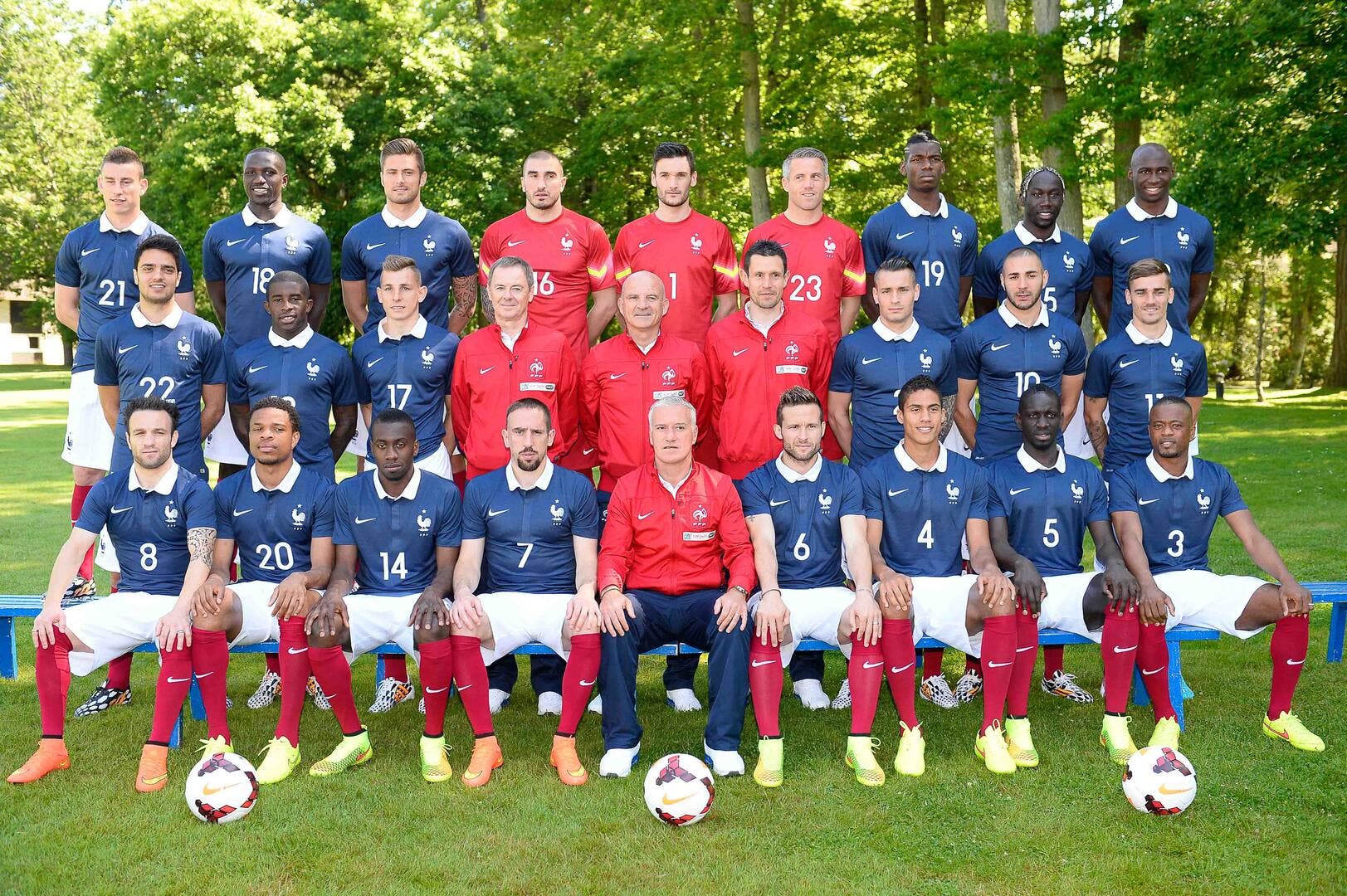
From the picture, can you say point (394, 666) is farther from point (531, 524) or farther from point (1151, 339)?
point (1151, 339)

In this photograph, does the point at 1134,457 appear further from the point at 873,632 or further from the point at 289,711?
the point at 289,711

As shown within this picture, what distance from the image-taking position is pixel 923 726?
5.73 m

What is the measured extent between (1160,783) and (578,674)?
2441 mm

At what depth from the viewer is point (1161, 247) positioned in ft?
21.9

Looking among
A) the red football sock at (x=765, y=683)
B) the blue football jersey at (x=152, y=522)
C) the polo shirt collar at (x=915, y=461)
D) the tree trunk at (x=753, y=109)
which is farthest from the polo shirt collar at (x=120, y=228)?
the tree trunk at (x=753, y=109)

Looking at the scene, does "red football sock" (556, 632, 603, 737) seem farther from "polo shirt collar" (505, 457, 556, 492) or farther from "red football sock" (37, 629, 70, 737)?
"red football sock" (37, 629, 70, 737)

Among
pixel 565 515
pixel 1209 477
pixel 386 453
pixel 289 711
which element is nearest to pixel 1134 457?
pixel 1209 477

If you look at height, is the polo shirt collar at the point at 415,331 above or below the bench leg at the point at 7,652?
above

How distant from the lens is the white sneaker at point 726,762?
504 centimetres

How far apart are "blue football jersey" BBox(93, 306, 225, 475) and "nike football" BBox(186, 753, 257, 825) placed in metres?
2.03

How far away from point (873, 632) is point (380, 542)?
2326 mm

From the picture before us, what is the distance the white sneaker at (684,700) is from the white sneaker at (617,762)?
37.5 inches

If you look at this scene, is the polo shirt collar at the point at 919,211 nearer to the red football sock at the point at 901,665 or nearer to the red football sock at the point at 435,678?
the red football sock at the point at 901,665

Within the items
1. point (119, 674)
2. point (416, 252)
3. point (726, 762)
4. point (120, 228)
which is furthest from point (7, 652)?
point (726, 762)
